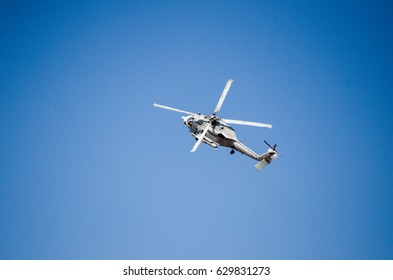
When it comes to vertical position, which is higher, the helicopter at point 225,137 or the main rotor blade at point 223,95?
the main rotor blade at point 223,95

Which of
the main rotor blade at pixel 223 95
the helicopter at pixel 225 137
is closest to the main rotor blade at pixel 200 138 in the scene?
the helicopter at pixel 225 137

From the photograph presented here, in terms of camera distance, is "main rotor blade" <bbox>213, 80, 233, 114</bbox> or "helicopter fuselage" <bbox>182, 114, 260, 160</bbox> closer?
"helicopter fuselage" <bbox>182, 114, 260, 160</bbox>

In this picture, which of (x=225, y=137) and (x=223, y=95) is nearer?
(x=225, y=137)

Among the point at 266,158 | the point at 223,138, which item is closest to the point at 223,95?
the point at 223,138

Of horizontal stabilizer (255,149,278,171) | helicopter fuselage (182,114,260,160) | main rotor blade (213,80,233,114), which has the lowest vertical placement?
horizontal stabilizer (255,149,278,171)

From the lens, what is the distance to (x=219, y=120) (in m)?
47.2

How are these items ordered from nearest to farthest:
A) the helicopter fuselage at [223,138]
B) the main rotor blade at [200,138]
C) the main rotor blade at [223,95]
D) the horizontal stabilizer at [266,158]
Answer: the main rotor blade at [200,138]
the horizontal stabilizer at [266,158]
the helicopter fuselage at [223,138]
the main rotor blade at [223,95]

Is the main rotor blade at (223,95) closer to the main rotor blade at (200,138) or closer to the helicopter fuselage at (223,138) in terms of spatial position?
the helicopter fuselage at (223,138)

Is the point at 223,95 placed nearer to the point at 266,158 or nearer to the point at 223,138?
the point at 223,138

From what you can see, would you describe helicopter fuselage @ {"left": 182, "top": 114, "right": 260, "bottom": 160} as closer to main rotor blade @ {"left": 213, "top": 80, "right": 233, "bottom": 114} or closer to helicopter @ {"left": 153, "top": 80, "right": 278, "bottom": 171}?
helicopter @ {"left": 153, "top": 80, "right": 278, "bottom": 171}

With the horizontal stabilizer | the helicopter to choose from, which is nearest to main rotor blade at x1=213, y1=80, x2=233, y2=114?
the helicopter

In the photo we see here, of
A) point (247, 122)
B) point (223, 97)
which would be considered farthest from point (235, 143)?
point (223, 97)
